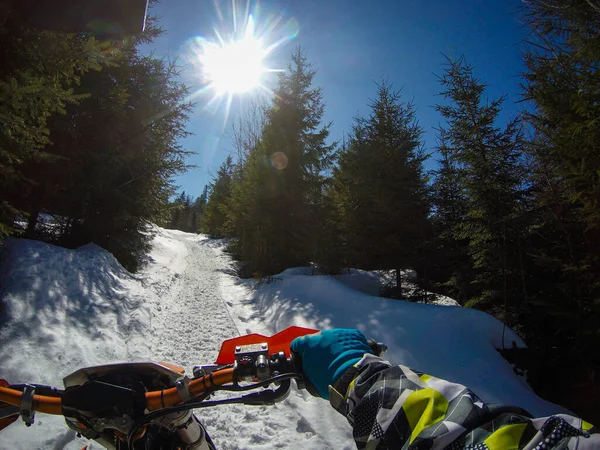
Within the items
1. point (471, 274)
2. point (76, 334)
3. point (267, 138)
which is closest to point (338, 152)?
point (267, 138)

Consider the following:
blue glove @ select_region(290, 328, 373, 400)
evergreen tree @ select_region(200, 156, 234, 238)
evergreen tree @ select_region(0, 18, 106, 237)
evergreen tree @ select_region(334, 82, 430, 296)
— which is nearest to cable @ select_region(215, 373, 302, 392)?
blue glove @ select_region(290, 328, 373, 400)

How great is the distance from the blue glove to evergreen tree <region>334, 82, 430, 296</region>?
7.41 meters

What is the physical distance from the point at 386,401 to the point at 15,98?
4599 mm

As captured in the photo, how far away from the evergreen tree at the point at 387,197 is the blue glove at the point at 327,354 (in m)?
7.41

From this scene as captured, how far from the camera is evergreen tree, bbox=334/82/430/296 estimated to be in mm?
8594

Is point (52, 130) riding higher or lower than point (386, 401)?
higher

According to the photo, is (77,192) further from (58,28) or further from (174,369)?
(174,369)

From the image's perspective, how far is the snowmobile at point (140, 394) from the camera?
1168 mm

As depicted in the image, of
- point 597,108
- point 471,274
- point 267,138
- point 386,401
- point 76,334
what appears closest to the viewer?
point 386,401

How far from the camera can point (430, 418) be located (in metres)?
0.95

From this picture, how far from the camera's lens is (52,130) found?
23.9ft

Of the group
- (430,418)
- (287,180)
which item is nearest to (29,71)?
(430,418)

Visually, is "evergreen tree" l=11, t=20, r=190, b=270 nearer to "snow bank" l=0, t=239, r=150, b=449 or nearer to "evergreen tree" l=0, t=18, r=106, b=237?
"snow bank" l=0, t=239, r=150, b=449

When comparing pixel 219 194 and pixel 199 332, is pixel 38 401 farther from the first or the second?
pixel 219 194
